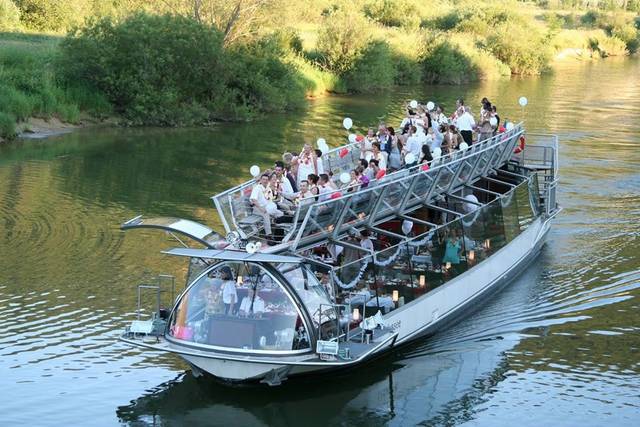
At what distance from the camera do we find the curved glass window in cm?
1516

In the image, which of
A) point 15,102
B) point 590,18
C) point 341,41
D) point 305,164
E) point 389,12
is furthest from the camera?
point 590,18

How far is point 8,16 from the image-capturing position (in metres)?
52.0

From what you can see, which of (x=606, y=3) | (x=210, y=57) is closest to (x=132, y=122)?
(x=210, y=57)

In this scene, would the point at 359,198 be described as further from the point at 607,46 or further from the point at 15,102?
the point at 607,46

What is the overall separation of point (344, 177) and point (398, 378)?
141 inches

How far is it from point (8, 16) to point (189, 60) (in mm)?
13059

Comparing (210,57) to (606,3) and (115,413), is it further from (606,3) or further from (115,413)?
(606,3)

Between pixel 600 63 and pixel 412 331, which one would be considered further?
pixel 600 63

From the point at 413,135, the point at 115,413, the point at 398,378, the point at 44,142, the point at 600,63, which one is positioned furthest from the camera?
the point at 600,63

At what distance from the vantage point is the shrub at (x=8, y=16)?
169 ft

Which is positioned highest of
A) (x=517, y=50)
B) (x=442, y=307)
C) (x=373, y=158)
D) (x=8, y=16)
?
(x=8, y=16)

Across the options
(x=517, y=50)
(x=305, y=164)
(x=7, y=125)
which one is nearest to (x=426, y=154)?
(x=305, y=164)

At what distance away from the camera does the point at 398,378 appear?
1722 cm

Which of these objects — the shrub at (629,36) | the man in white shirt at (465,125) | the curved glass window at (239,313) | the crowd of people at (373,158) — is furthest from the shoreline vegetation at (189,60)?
the shrub at (629,36)
